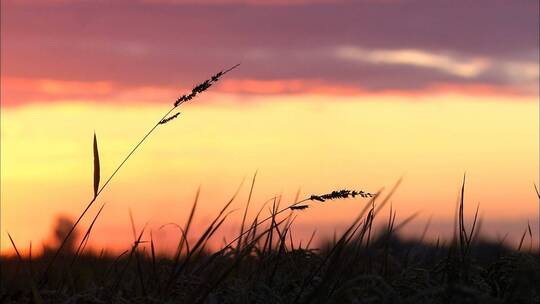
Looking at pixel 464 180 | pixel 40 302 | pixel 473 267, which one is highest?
pixel 464 180

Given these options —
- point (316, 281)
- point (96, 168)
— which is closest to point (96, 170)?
point (96, 168)

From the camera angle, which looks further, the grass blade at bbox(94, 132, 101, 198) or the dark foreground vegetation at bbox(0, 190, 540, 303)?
the grass blade at bbox(94, 132, 101, 198)

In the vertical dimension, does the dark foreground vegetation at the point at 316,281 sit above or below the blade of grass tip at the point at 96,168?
below

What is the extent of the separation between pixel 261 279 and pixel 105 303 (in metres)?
0.81

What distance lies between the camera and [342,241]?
3379 mm

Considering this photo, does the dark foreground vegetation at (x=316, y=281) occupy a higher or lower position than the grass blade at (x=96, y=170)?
lower

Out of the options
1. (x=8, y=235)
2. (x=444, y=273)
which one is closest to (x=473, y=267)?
(x=444, y=273)

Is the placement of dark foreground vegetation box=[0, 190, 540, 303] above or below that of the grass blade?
below

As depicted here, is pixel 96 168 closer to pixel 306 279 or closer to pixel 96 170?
pixel 96 170

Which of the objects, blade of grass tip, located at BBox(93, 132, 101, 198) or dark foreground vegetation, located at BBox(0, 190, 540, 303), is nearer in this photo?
dark foreground vegetation, located at BBox(0, 190, 540, 303)

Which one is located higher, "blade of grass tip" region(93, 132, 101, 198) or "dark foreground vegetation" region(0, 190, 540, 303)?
"blade of grass tip" region(93, 132, 101, 198)

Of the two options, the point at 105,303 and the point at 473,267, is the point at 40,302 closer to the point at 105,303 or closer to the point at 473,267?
the point at 105,303

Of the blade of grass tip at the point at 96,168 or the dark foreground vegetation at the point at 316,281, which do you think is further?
the blade of grass tip at the point at 96,168

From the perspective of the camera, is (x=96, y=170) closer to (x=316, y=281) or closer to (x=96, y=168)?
(x=96, y=168)
